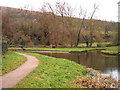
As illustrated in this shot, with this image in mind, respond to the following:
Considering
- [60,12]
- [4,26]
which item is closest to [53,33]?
[60,12]

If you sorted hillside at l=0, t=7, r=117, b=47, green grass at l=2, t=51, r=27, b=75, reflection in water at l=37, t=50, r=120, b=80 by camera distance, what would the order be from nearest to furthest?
green grass at l=2, t=51, r=27, b=75, reflection in water at l=37, t=50, r=120, b=80, hillside at l=0, t=7, r=117, b=47

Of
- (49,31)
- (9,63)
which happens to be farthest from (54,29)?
(9,63)

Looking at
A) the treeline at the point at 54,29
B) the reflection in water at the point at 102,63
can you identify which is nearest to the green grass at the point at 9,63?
the reflection in water at the point at 102,63

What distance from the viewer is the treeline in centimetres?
3181

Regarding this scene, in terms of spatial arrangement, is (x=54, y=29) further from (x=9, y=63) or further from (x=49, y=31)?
(x=9, y=63)

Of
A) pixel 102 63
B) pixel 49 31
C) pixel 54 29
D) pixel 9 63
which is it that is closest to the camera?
pixel 9 63

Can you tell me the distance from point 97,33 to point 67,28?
8.95 metres

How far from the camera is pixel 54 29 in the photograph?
105 feet

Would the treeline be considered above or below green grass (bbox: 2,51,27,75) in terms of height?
above

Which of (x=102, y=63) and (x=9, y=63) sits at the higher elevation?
(x=9, y=63)

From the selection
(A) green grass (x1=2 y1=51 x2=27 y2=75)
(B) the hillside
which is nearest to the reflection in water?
(A) green grass (x1=2 y1=51 x2=27 y2=75)

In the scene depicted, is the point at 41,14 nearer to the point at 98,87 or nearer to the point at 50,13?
the point at 50,13

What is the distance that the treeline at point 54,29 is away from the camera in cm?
3181

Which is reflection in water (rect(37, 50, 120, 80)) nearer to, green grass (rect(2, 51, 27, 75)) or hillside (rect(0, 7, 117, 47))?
green grass (rect(2, 51, 27, 75))
